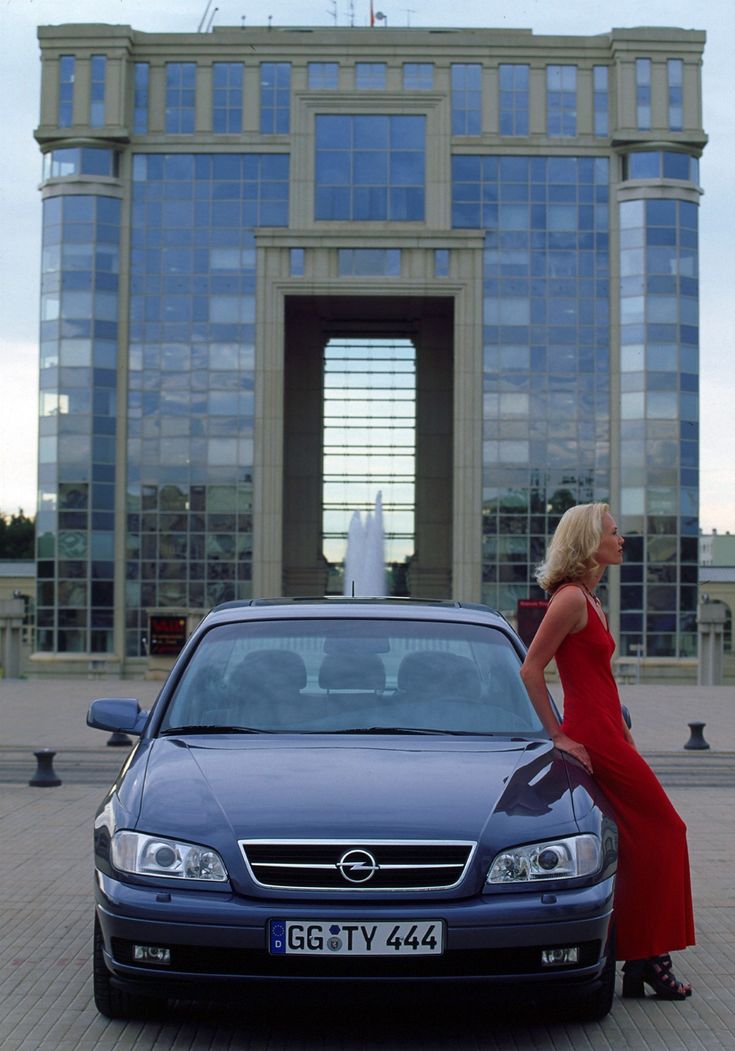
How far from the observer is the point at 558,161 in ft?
173

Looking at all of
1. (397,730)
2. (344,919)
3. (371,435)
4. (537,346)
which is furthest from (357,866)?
(371,435)

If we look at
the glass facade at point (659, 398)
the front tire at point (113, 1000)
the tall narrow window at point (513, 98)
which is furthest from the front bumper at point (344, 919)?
the tall narrow window at point (513, 98)

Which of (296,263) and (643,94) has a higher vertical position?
(643,94)

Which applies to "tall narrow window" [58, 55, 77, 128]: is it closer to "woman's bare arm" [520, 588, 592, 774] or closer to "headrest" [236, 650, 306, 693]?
"headrest" [236, 650, 306, 693]

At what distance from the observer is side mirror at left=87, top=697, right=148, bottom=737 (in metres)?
5.55

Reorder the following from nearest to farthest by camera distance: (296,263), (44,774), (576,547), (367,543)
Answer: (576,547)
(44,774)
(296,263)
(367,543)

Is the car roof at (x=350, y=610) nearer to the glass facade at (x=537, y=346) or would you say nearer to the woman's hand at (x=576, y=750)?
the woman's hand at (x=576, y=750)

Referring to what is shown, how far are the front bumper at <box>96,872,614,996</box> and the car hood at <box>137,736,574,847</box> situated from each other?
20 centimetres

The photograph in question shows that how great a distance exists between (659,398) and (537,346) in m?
5.04

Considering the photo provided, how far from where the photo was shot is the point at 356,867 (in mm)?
4109

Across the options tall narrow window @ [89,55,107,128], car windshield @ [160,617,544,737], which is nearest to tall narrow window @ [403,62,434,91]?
tall narrow window @ [89,55,107,128]

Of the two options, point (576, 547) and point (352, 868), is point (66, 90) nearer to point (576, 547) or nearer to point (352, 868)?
point (576, 547)

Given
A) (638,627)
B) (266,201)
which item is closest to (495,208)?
(266,201)

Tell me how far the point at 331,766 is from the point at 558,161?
167ft
